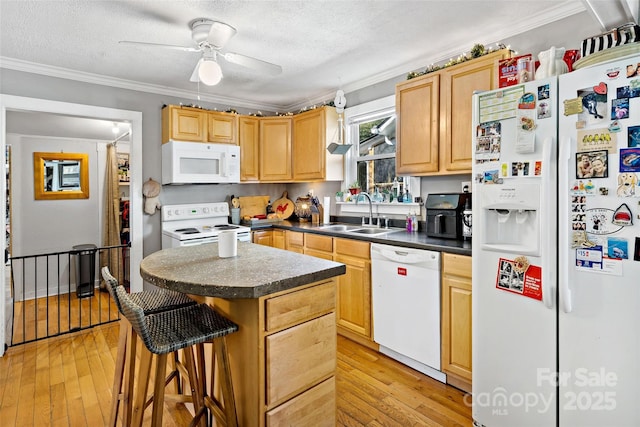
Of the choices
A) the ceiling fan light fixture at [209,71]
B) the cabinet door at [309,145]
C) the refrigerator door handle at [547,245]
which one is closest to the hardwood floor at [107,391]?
the refrigerator door handle at [547,245]

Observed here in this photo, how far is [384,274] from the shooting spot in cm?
261

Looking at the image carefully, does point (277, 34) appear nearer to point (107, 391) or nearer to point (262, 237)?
point (262, 237)

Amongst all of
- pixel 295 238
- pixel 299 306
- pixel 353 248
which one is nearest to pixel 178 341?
pixel 299 306

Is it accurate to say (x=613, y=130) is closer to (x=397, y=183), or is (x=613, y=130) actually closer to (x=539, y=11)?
(x=539, y=11)

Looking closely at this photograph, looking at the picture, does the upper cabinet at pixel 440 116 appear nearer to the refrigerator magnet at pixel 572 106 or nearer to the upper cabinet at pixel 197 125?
the refrigerator magnet at pixel 572 106

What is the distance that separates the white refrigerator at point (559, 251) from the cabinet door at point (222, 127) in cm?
277

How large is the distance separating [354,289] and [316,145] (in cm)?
166

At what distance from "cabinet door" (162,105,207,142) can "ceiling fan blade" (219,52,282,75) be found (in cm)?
138

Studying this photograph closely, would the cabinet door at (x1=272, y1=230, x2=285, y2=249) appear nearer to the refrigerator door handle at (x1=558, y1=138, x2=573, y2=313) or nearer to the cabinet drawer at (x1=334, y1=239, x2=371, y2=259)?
the cabinet drawer at (x1=334, y1=239, x2=371, y2=259)

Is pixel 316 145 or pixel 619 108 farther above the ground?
pixel 316 145

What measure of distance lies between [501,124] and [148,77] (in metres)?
3.19

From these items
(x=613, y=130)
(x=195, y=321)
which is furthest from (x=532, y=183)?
(x=195, y=321)

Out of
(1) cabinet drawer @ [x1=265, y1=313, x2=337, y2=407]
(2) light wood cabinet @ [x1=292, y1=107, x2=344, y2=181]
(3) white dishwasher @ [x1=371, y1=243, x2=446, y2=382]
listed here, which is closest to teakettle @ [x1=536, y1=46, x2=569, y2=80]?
(3) white dishwasher @ [x1=371, y1=243, x2=446, y2=382]

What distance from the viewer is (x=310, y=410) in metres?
1.56
